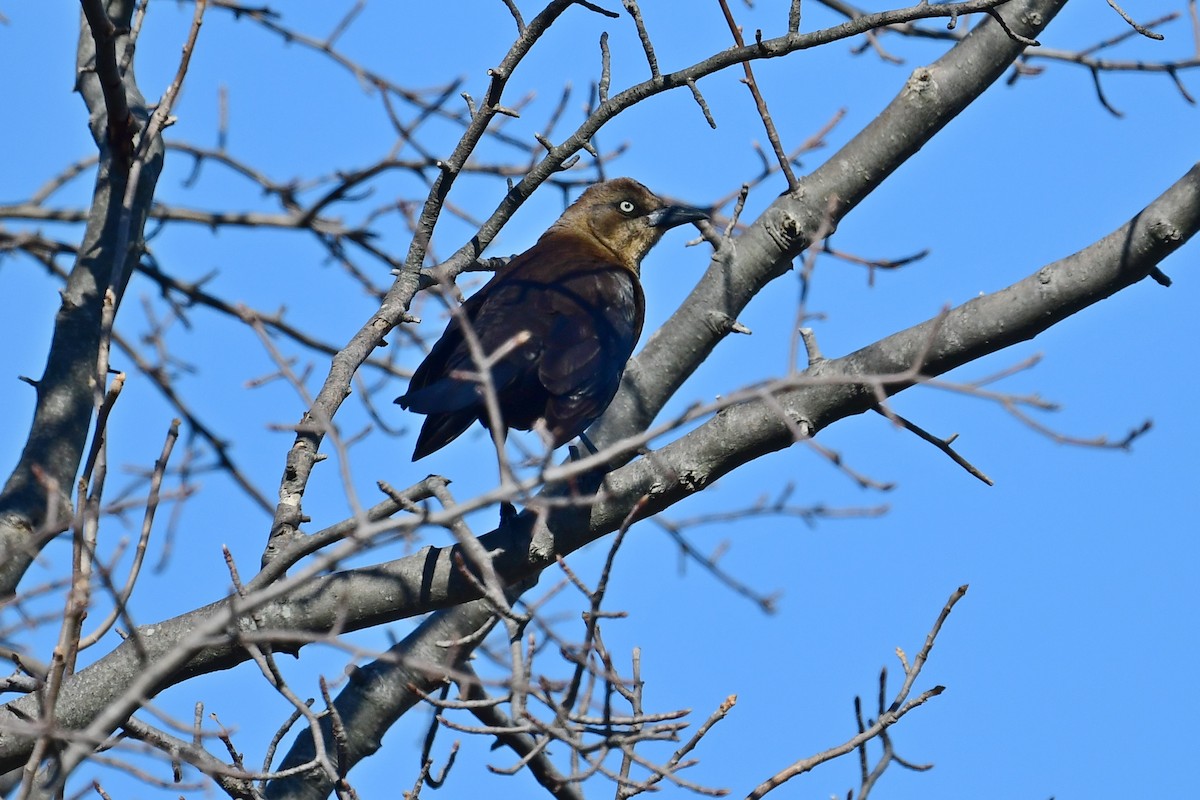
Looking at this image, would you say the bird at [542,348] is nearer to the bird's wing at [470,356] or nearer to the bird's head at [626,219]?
the bird's wing at [470,356]

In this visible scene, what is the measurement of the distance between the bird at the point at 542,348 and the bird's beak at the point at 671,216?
46cm

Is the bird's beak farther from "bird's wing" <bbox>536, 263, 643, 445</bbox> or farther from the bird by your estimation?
"bird's wing" <bbox>536, 263, 643, 445</bbox>

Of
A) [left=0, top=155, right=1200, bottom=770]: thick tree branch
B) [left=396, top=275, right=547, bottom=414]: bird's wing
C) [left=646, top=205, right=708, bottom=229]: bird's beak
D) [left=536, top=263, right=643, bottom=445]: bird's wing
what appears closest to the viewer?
[left=0, top=155, right=1200, bottom=770]: thick tree branch

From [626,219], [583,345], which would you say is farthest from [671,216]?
[583,345]

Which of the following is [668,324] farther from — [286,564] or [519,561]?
[286,564]

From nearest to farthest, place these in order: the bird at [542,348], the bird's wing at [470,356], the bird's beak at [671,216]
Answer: the bird's wing at [470,356]
the bird at [542,348]
the bird's beak at [671,216]

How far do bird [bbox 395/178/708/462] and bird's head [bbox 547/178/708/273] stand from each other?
0.38 metres

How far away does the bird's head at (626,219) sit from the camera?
5.89 m

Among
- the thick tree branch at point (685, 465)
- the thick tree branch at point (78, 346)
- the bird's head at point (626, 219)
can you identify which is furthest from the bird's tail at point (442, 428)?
the bird's head at point (626, 219)

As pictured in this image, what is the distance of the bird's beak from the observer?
5.80m

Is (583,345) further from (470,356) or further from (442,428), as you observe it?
(442,428)

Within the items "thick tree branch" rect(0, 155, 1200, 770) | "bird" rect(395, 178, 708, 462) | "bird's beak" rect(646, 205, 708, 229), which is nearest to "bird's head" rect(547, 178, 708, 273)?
"bird's beak" rect(646, 205, 708, 229)

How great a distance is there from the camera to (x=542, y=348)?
4.23 m

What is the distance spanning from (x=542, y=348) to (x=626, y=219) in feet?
6.13
